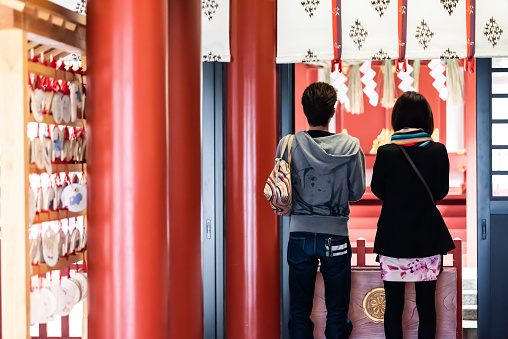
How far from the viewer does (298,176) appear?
3203 mm

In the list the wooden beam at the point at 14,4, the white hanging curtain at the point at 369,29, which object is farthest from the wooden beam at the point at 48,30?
the white hanging curtain at the point at 369,29

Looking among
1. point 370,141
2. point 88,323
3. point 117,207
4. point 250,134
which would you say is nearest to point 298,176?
point 250,134

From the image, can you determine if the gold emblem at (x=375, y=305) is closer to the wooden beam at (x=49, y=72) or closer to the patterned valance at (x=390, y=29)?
the patterned valance at (x=390, y=29)

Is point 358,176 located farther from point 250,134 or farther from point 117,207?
point 117,207

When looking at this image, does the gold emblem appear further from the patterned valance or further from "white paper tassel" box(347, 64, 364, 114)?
"white paper tassel" box(347, 64, 364, 114)

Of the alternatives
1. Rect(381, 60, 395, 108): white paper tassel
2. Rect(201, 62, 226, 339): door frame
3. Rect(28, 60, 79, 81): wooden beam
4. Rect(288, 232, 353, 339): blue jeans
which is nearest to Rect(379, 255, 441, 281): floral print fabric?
Rect(288, 232, 353, 339): blue jeans

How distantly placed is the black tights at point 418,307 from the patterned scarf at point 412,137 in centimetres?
72

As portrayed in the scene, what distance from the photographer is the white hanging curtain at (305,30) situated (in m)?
3.94

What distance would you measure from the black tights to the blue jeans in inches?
8.5

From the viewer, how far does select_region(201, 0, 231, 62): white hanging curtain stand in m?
3.89

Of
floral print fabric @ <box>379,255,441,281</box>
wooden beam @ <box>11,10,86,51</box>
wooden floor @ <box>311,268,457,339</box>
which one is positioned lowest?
wooden floor @ <box>311,268,457,339</box>

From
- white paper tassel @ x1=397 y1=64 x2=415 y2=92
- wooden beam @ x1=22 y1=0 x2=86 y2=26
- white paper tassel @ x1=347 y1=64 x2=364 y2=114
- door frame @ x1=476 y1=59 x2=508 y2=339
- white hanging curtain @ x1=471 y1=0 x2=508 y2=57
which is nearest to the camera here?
wooden beam @ x1=22 y1=0 x2=86 y2=26

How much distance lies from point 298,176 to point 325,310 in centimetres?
87

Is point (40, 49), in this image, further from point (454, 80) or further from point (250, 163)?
point (454, 80)
